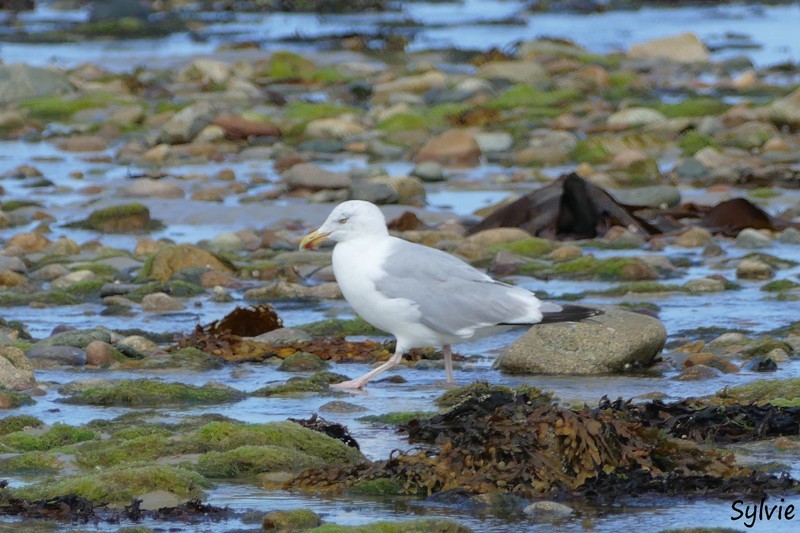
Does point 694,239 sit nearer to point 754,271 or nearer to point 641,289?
point 754,271

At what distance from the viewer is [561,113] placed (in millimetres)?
19031

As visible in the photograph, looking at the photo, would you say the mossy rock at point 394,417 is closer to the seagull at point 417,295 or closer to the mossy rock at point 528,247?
the seagull at point 417,295

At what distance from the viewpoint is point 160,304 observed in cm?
920

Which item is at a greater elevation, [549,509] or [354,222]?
[354,222]

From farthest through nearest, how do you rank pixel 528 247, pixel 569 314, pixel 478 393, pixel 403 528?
pixel 528 247 → pixel 569 314 → pixel 478 393 → pixel 403 528

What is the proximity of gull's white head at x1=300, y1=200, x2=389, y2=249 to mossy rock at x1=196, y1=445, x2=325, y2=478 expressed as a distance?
1.88 meters

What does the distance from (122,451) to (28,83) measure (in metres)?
16.9

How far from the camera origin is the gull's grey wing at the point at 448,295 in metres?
6.77

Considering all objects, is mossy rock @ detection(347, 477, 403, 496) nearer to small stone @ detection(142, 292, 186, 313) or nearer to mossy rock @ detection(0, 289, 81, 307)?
small stone @ detection(142, 292, 186, 313)

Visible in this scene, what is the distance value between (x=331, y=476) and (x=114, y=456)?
0.83m

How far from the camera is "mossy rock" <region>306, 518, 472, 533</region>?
172 inches

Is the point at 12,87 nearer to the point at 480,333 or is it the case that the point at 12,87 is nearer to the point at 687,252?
the point at 687,252

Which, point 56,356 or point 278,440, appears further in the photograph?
point 56,356

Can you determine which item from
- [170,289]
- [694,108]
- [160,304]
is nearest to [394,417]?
[160,304]
